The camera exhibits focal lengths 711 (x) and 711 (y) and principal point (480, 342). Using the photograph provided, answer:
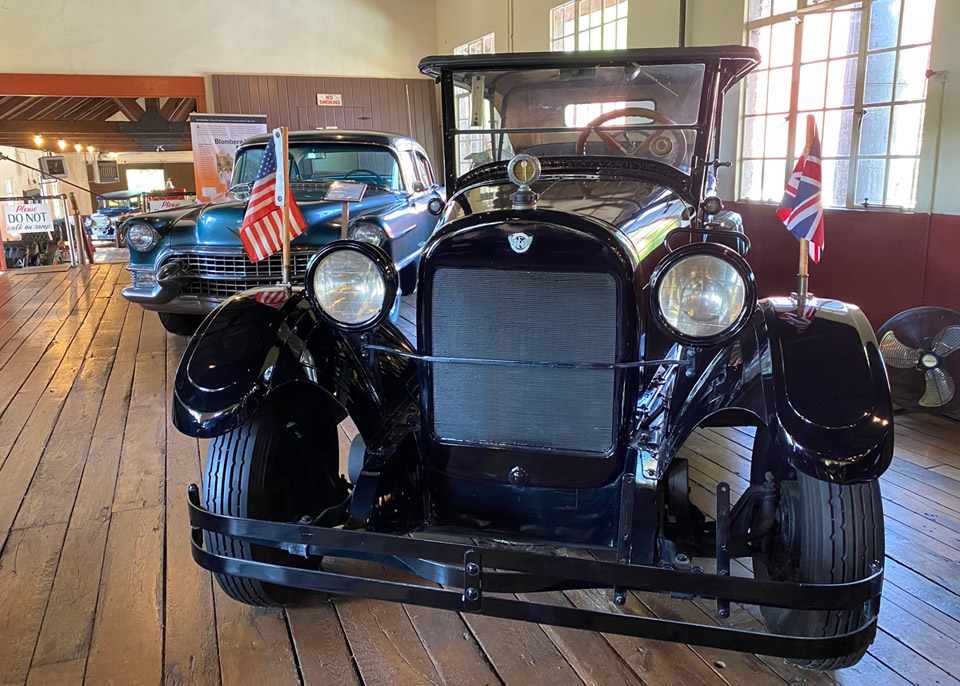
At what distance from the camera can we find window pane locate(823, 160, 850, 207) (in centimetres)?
431

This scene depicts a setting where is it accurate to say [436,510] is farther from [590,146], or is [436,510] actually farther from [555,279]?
[590,146]

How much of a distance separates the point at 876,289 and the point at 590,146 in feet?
7.88

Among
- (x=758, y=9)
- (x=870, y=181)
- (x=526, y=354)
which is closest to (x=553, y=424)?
(x=526, y=354)

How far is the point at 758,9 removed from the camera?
4789mm

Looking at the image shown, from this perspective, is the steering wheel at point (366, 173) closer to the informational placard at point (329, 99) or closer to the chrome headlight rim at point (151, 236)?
the chrome headlight rim at point (151, 236)

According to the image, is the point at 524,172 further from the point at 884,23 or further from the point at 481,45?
the point at 481,45

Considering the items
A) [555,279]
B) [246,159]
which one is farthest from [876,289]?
[246,159]

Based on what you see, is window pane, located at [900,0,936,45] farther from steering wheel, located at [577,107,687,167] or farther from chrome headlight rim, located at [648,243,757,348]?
chrome headlight rim, located at [648,243,757,348]

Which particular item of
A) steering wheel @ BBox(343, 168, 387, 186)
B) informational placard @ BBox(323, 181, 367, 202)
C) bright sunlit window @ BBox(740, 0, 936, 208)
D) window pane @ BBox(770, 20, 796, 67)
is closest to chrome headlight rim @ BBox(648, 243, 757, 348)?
informational placard @ BBox(323, 181, 367, 202)

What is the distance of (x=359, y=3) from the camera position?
985cm

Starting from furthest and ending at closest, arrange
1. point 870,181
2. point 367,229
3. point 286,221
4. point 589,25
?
point 589,25, point 367,229, point 870,181, point 286,221

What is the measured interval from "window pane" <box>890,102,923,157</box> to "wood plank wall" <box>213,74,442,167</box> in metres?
6.90

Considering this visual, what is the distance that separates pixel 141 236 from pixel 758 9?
4486mm

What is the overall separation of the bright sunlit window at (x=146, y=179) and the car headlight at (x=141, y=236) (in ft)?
66.0
